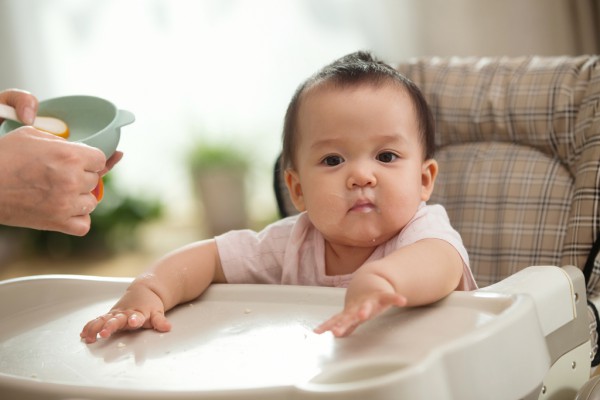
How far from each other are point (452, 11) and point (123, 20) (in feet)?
4.30

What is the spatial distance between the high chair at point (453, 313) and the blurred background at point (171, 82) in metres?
1.85

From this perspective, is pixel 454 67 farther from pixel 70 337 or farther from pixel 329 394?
pixel 329 394

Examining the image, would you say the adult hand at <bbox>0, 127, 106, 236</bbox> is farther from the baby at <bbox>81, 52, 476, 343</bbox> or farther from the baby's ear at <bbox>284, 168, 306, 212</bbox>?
the baby's ear at <bbox>284, 168, 306, 212</bbox>

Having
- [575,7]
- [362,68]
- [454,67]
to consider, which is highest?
[362,68]

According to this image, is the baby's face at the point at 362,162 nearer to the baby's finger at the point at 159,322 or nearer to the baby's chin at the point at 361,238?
the baby's chin at the point at 361,238

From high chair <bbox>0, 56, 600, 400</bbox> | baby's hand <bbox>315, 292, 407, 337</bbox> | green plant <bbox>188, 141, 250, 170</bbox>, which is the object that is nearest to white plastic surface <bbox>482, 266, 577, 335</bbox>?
high chair <bbox>0, 56, 600, 400</bbox>

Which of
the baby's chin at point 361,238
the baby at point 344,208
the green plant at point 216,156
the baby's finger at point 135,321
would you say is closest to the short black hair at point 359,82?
the baby at point 344,208

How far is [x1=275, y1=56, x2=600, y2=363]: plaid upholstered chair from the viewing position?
1.32m

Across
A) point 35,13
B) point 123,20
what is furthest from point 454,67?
point 35,13

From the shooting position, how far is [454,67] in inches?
62.1

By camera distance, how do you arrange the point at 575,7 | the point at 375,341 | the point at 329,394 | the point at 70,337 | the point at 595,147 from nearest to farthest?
the point at 329,394 < the point at 375,341 < the point at 70,337 < the point at 595,147 < the point at 575,7

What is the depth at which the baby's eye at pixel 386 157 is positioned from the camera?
43.9 inches

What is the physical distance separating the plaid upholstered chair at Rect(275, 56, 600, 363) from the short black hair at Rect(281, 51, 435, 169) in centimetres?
25

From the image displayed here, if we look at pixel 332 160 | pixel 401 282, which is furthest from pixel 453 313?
pixel 332 160
